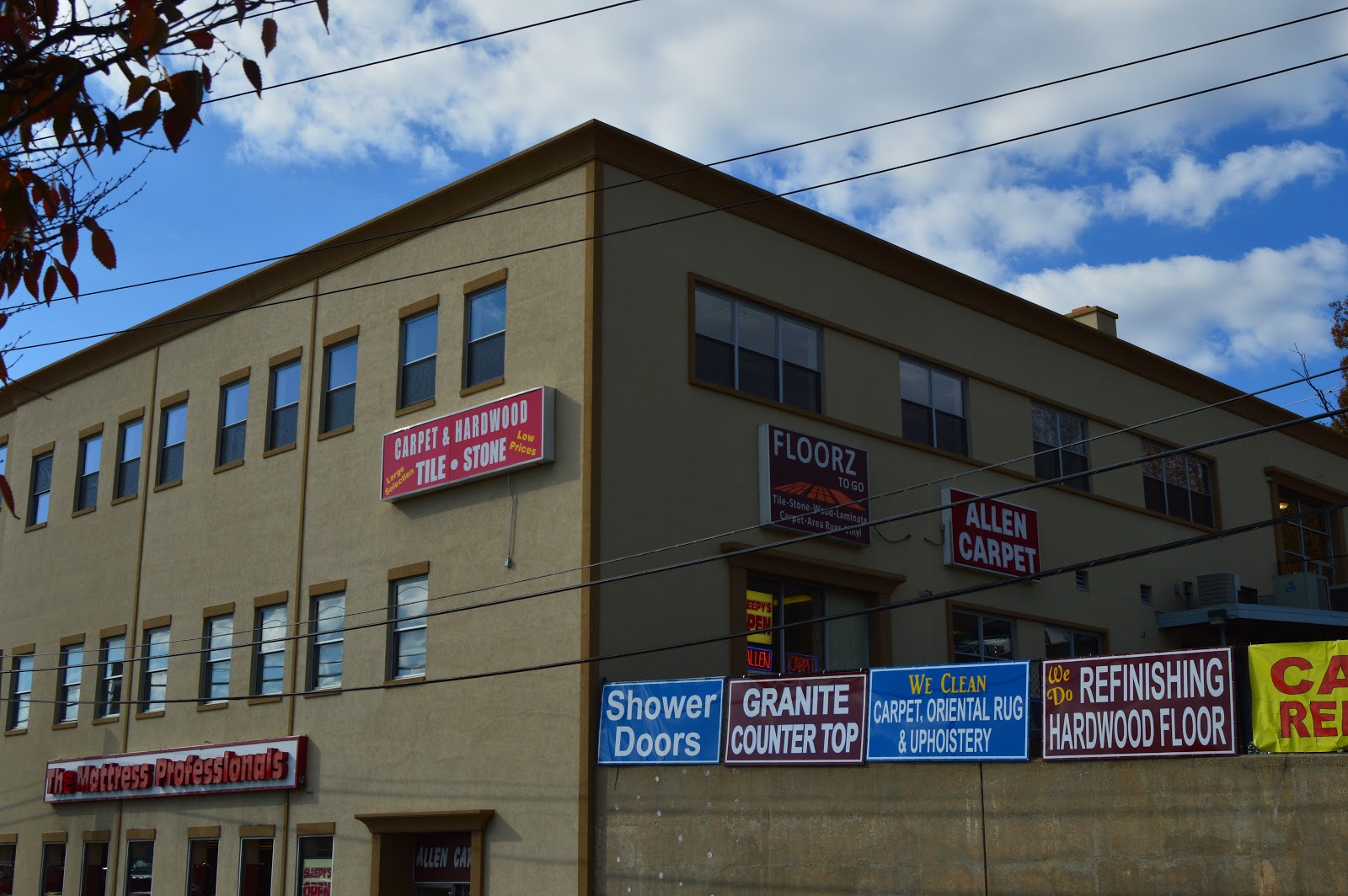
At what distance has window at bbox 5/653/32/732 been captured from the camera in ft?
105

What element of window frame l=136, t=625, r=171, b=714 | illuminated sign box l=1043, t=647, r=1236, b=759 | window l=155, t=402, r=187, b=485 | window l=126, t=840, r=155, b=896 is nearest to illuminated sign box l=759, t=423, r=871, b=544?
illuminated sign box l=1043, t=647, r=1236, b=759

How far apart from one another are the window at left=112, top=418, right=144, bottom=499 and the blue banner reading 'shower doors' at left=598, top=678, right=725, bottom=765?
15.5 meters

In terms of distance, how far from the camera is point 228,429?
28.6m

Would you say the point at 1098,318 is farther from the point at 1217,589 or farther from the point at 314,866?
the point at 314,866

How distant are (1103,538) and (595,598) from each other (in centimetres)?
1374

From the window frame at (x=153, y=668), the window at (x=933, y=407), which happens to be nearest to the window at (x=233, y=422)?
the window frame at (x=153, y=668)

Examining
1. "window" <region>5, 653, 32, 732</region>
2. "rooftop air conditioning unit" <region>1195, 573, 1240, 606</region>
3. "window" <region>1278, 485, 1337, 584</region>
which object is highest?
"window" <region>1278, 485, 1337, 584</region>

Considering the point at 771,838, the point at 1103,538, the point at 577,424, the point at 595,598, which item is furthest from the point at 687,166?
the point at 1103,538

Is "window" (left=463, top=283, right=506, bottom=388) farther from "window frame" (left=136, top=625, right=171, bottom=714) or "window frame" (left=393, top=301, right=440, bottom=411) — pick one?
"window frame" (left=136, top=625, right=171, bottom=714)

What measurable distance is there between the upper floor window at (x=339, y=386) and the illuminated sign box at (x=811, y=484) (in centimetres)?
760

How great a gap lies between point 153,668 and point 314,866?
7.08 m

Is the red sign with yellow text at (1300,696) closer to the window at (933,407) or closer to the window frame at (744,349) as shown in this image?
the window frame at (744,349)

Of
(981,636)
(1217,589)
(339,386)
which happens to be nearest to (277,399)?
(339,386)

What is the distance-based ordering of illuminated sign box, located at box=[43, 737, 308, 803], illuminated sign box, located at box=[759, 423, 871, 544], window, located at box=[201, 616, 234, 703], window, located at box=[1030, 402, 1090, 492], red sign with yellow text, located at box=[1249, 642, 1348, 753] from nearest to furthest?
red sign with yellow text, located at box=[1249, 642, 1348, 753], illuminated sign box, located at box=[759, 423, 871, 544], illuminated sign box, located at box=[43, 737, 308, 803], window, located at box=[201, 616, 234, 703], window, located at box=[1030, 402, 1090, 492]
